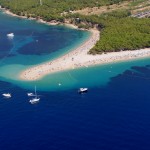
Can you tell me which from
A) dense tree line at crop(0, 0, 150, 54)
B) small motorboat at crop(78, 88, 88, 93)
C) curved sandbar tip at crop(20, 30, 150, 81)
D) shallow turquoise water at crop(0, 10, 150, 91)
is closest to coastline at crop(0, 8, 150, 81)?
curved sandbar tip at crop(20, 30, 150, 81)

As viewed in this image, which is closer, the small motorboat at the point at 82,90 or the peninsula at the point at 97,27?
the small motorboat at the point at 82,90

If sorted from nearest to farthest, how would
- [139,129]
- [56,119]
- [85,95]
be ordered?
[139,129] → [56,119] → [85,95]

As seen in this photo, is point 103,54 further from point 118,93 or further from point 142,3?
point 142,3

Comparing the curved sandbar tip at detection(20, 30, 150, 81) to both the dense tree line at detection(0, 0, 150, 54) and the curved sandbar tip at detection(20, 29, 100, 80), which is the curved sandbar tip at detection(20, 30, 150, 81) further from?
the dense tree line at detection(0, 0, 150, 54)

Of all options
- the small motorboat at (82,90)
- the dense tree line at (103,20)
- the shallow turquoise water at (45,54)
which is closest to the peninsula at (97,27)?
the dense tree line at (103,20)

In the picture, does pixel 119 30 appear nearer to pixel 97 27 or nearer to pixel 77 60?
pixel 97 27

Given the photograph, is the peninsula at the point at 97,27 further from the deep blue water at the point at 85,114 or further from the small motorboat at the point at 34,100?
the small motorboat at the point at 34,100

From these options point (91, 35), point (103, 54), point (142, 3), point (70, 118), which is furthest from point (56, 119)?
point (142, 3)
